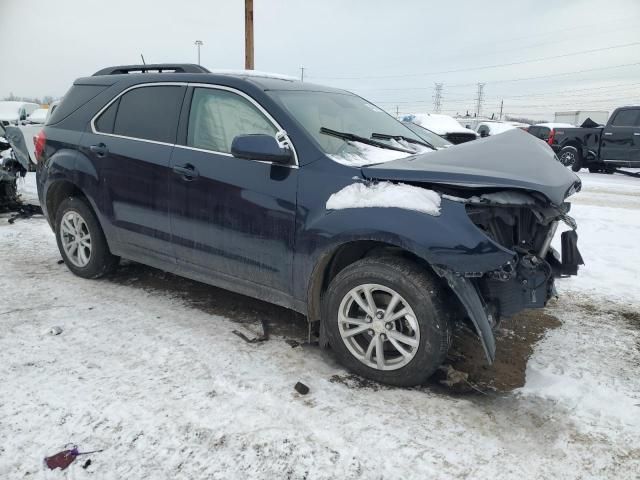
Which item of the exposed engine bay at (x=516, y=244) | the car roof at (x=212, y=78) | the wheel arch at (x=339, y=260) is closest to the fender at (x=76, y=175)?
the car roof at (x=212, y=78)

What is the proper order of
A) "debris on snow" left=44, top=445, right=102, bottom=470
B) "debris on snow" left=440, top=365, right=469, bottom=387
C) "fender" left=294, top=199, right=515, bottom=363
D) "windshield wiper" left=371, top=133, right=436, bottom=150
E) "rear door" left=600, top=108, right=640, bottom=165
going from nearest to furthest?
1. "debris on snow" left=44, top=445, right=102, bottom=470
2. "fender" left=294, top=199, right=515, bottom=363
3. "debris on snow" left=440, top=365, right=469, bottom=387
4. "windshield wiper" left=371, top=133, right=436, bottom=150
5. "rear door" left=600, top=108, right=640, bottom=165

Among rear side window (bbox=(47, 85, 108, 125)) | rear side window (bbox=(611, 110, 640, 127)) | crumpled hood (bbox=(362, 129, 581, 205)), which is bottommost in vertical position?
crumpled hood (bbox=(362, 129, 581, 205))

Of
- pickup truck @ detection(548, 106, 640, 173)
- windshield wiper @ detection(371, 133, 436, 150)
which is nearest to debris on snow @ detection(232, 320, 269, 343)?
windshield wiper @ detection(371, 133, 436, 150)

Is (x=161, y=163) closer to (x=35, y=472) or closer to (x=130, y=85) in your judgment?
(x=130, y=85)

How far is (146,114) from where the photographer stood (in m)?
4.01

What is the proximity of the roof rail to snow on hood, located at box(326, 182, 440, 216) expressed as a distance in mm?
1674

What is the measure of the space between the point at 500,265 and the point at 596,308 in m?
2.17

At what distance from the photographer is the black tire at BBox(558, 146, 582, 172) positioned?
1530 centimetres

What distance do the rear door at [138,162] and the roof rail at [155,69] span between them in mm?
202

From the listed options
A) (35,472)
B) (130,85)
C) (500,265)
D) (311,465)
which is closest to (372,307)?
(500,265)

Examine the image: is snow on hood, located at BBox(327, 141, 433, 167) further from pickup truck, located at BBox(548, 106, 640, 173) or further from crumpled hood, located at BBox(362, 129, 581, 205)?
pickup truck, located at BBox(548, 106, 640, 173)

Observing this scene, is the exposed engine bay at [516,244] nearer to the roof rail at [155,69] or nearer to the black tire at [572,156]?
the roof rail at [155,69]

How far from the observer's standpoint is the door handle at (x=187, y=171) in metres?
3.54

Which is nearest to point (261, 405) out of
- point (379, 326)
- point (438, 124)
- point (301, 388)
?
point (301, 388)
